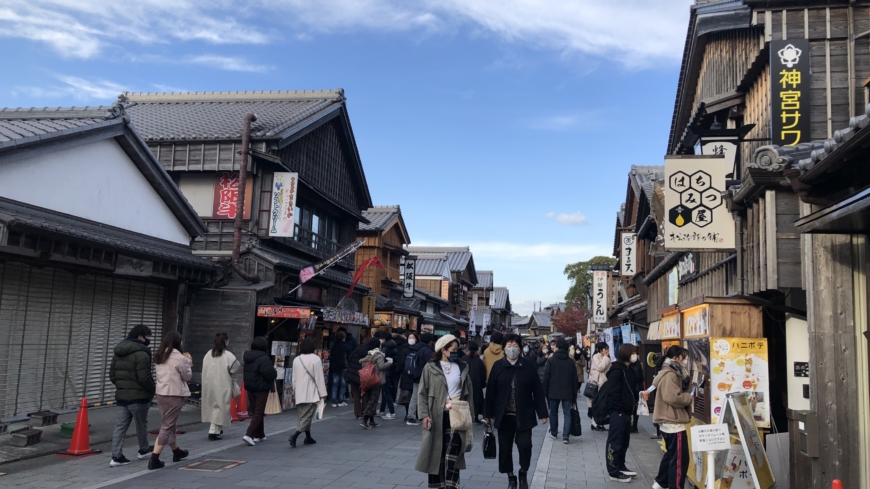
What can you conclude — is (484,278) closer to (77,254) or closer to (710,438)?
(77,254)

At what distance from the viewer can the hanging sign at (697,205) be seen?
9.36 meters

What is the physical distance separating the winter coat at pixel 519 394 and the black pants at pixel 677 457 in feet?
5.29

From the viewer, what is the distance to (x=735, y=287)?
9.86m

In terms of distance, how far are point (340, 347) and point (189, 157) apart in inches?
301

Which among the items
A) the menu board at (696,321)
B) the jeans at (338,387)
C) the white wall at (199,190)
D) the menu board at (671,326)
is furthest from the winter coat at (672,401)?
the white wall at (199,190)

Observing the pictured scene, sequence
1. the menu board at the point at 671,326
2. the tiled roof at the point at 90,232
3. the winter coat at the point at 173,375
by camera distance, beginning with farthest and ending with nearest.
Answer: the menu board at the point at 671,326 → the tiled roof at the point at 90,232 → the winter coat at the point at 173,375

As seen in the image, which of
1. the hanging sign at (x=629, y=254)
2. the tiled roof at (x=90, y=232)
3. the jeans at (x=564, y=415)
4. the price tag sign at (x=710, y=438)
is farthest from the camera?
the hanging sign at (x=629, y=254)

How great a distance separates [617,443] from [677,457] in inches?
49.9

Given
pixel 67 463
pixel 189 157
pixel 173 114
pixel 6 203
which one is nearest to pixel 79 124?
pixel 6 203

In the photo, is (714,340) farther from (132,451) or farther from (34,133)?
(34,133)

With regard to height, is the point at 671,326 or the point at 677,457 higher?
the point at 671,326

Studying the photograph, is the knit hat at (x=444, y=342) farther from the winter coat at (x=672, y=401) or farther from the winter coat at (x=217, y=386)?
the winter coat at (x=217, y=386)

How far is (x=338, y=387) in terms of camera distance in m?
17.7

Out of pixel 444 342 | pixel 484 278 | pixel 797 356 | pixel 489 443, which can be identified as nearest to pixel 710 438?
pixel 797 356
